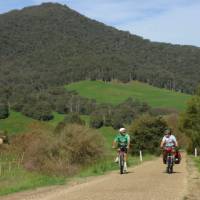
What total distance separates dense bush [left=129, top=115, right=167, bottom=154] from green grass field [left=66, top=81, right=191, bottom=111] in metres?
69.8

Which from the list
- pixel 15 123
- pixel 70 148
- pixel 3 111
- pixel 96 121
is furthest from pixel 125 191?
pixel 3 111

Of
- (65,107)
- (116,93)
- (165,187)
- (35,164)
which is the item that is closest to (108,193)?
(165,187)

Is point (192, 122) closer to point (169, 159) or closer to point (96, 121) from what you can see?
point (169, 159)

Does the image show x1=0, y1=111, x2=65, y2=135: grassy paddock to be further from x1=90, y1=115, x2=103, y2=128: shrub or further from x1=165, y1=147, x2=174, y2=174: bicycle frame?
x1=165, y1=147, x2=174, y2=174: bicycle frame

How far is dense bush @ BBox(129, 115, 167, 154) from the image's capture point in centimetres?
8881

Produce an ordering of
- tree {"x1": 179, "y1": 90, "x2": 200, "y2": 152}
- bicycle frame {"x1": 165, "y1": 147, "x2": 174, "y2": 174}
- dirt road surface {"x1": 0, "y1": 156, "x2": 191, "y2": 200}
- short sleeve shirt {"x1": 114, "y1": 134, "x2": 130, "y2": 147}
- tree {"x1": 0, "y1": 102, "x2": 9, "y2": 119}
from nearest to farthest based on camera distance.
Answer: dirt road surface {"x1": 0, "y1": 156, "x2": 191, "y2": 200} < bicycle frame {"x1": 165, "y1": 147, "x2": 174, "y2": 174} < short sleeve shirt {"x1": 114, "y1": 134, "x2": 130, "y2": 147} < tree {"x1": 179, "y1": 90, "x2": 200, "y2": 152} < tree {"x1": 0, "y1": 102, "x2": 9, "y2": 119}

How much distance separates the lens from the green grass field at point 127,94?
6737 inches

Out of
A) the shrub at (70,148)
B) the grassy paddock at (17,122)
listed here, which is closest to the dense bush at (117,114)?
the grassy paddock at (17,122)

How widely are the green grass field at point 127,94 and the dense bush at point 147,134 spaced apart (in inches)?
2748

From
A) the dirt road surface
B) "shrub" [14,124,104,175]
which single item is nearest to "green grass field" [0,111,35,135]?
"shrub" [14,124,104,175]

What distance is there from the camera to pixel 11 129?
145500 millimetres

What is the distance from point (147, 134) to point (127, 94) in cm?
9795

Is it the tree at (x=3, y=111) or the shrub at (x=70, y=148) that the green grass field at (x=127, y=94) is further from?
the shrub at (x=70, y=148)

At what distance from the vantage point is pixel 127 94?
18762 centimetres
